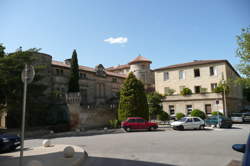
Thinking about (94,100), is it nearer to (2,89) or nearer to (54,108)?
(54,108)

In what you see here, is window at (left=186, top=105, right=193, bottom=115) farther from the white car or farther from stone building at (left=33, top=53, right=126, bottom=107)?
stone building at (left=33, top=53, right=126, bottom=107)

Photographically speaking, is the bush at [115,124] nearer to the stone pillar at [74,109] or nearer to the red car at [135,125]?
the stone pillar at [74,109]

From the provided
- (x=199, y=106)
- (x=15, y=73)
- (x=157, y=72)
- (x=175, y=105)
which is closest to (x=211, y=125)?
(x=199, y=106)

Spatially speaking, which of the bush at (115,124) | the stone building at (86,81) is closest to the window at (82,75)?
the stone building at (86,81)

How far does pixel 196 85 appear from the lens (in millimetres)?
36438

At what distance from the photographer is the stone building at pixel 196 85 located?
105 feet

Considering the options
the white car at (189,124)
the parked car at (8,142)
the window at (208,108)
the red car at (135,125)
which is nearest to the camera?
the parked car at (8,142)

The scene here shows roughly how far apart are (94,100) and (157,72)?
14.9m

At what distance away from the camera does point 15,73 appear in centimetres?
2067

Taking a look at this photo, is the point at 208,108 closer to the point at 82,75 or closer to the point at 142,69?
the point at 142,69

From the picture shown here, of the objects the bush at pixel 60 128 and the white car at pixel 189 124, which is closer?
the white car at pixel 189 124

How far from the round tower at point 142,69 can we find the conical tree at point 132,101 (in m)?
23.8

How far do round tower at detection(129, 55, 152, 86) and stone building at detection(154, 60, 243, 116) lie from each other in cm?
1115

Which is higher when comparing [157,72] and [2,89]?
[157,72]
